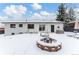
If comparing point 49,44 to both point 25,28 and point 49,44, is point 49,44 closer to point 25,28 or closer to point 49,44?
point 49,44

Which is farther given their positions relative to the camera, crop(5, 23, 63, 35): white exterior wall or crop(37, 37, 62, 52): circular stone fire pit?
crop(5, 23, 63, 35): white exterior wall

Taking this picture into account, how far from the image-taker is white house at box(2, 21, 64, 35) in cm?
345

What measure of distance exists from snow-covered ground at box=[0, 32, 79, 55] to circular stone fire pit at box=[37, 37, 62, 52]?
69 mm

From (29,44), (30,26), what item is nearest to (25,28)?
(30,26)

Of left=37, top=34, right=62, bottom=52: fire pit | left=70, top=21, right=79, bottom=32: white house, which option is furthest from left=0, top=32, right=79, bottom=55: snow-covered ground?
left=70, top=21, right=79, bottom=32: white house

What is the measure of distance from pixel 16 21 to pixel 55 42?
3.02 feet

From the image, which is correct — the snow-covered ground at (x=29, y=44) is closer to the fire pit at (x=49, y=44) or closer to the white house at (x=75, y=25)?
the fire pit at (x=49, y=44)

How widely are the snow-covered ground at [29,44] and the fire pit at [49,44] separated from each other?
68 millimetres

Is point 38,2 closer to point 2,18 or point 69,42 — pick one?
point 2,18

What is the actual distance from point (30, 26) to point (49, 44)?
552 mm

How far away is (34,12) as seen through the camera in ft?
11.4

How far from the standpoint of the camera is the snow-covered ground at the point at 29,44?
3.36 meters

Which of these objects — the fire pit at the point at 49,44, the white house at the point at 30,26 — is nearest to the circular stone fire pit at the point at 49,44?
the fire pit at the point at 49,44

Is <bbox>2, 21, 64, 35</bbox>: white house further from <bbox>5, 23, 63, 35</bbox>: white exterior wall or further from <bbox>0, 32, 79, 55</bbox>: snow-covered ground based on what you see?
<bbox>0, 32, 79, 55</bbox>: snow-covered ground
